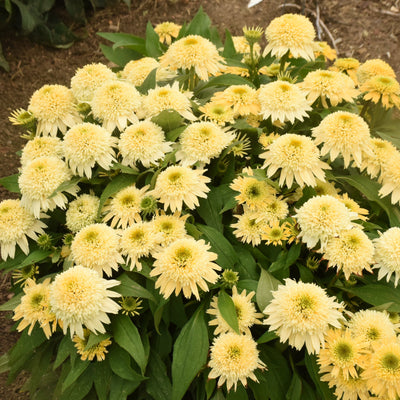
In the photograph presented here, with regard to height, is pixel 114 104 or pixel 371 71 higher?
pixel 114 104

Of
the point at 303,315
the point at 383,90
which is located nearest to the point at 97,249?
the point at 303,315

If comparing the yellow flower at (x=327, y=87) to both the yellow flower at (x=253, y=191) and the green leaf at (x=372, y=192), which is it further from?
the yellow flower at (x=253, y=191)

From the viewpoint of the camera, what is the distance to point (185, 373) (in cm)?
144

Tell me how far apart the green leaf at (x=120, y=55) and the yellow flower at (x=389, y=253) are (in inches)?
70.2

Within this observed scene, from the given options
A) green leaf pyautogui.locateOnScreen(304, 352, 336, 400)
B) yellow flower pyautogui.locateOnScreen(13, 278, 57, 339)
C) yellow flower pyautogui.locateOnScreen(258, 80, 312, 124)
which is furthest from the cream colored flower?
green leaf pyautogui.locateOnScreen(304, 352, 336, 400)

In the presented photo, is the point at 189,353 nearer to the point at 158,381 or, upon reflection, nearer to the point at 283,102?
the point at 158,381

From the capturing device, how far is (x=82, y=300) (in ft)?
4.46

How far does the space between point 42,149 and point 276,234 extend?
97 centimetres

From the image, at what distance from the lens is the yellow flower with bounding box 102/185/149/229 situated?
1617 mm

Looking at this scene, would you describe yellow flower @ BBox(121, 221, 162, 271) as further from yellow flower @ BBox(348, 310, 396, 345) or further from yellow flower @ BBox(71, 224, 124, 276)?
yellow flower @ BBox(348, 310, 396, 345)

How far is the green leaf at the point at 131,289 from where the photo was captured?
1.46m

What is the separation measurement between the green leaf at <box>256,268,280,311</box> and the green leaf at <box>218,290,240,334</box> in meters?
0.10

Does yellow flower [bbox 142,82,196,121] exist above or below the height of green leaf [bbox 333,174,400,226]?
above

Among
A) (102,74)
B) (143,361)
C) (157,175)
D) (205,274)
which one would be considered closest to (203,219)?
(157,175)
